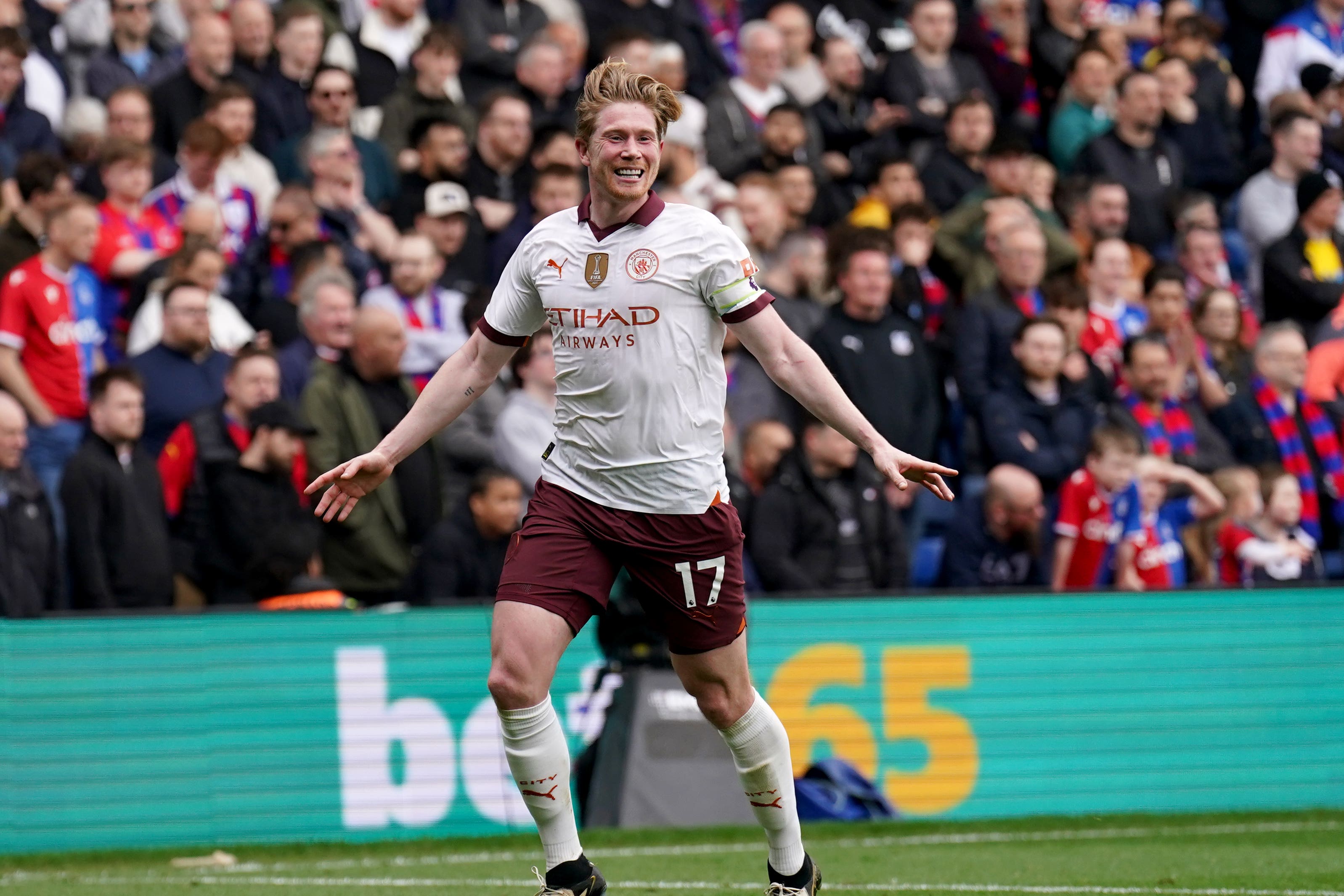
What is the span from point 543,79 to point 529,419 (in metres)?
4.31

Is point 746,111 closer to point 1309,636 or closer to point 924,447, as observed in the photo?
point 924,447

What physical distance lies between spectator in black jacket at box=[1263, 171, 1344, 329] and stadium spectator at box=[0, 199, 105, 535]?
905 cm

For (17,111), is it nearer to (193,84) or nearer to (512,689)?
(193,84)

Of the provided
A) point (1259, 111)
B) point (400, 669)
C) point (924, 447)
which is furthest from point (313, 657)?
point (1259, 111)

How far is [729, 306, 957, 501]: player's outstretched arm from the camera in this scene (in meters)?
5.81

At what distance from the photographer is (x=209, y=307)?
35.8ft

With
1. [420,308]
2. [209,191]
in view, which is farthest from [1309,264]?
[209,191]

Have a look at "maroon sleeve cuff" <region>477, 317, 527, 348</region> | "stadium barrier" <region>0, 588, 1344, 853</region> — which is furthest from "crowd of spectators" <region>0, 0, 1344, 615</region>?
"maroon sleeve cuff" <region>477, 317, 527, 348</region>

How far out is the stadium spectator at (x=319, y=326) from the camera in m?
11.0

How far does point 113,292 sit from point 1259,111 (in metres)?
11.3

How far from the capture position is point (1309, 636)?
1067 cm

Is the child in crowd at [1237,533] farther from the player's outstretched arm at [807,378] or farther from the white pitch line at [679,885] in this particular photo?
the player's outstretched arm at [807,378]

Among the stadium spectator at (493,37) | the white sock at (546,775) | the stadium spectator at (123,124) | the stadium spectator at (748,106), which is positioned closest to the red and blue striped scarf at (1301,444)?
the stadium spectator at (748,106)

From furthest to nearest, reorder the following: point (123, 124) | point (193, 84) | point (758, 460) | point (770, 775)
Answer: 1. point (193, 84)
2. point (123, 124)
3. point (758, 460)
4. point (770, 775)
